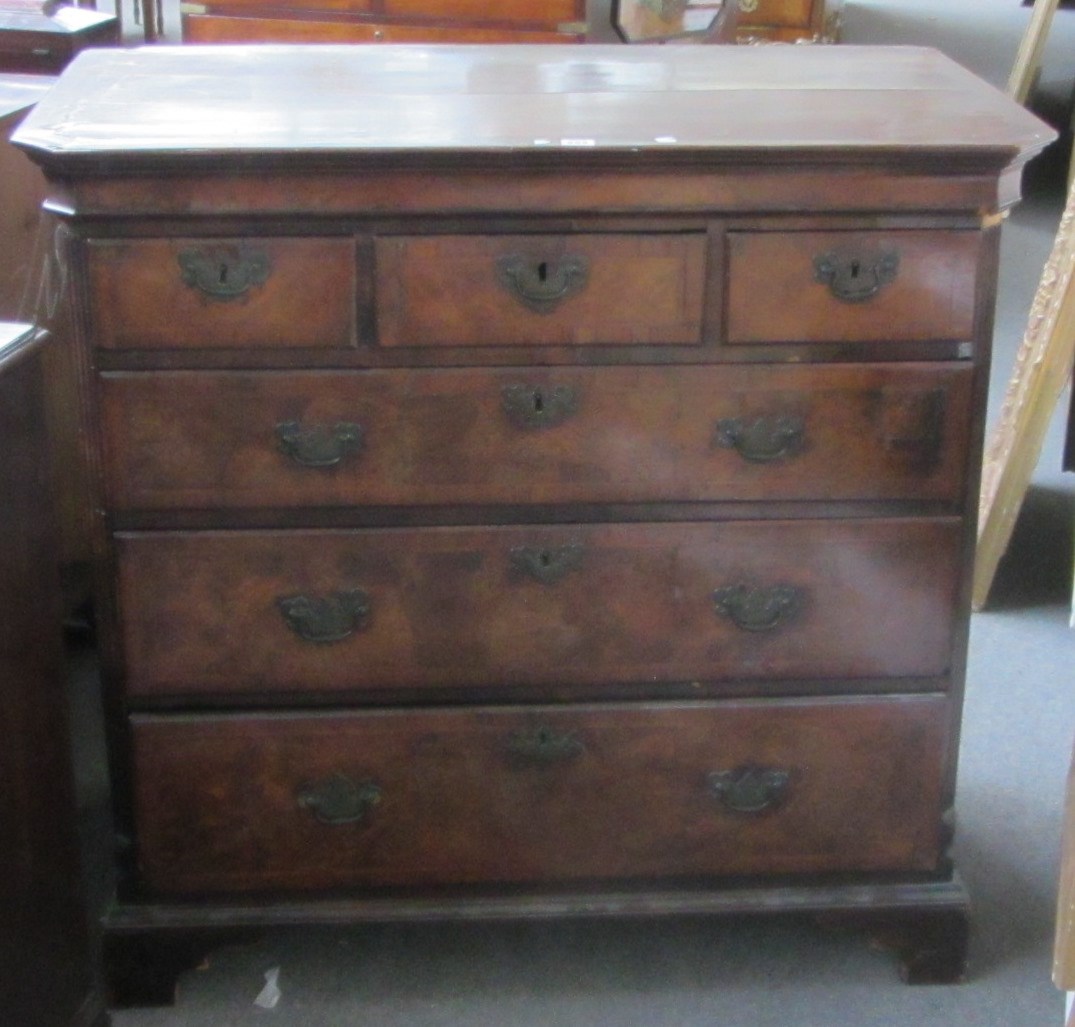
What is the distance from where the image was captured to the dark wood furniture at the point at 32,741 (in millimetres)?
1437

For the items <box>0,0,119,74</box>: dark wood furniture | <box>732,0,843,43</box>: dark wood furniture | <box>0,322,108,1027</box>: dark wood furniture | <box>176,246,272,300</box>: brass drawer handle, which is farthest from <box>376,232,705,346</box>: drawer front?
<box>732,0,843,43</box>: dark wood furniture

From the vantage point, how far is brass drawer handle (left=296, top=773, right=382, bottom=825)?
171 centimetres

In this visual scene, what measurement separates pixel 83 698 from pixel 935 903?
1283 millimetres

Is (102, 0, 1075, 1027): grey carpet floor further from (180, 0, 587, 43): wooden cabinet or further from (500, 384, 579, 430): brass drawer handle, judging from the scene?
(180, 0, 587, 43): wooden cabinet

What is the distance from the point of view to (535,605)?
1.65 metres

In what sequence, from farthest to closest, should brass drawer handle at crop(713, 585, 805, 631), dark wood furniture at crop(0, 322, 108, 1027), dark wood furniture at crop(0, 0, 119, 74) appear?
dark wood furniture at crop(0, 0, 119, 74), brass drawer handle at crop(713, 585, 805, 631), dark wood furniture at crop(0, 322, 108, 1027)

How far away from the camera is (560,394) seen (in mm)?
1575

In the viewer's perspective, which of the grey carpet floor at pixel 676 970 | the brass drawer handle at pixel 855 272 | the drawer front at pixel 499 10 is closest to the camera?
the brass drawer handle at pixel 855 272

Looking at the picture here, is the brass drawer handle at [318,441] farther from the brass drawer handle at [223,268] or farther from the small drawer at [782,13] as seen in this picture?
the small drawer at [782,13]

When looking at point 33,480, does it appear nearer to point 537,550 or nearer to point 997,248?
point 537,550

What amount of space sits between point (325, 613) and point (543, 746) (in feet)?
0.90

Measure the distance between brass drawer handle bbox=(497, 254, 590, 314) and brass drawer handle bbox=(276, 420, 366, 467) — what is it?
0.68 ft

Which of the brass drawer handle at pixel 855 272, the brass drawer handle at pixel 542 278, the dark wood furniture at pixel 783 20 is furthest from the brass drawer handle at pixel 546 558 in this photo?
the dark wood furniture at pixel 783 20

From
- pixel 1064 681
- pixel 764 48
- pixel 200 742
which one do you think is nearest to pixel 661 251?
pixel 764 48
